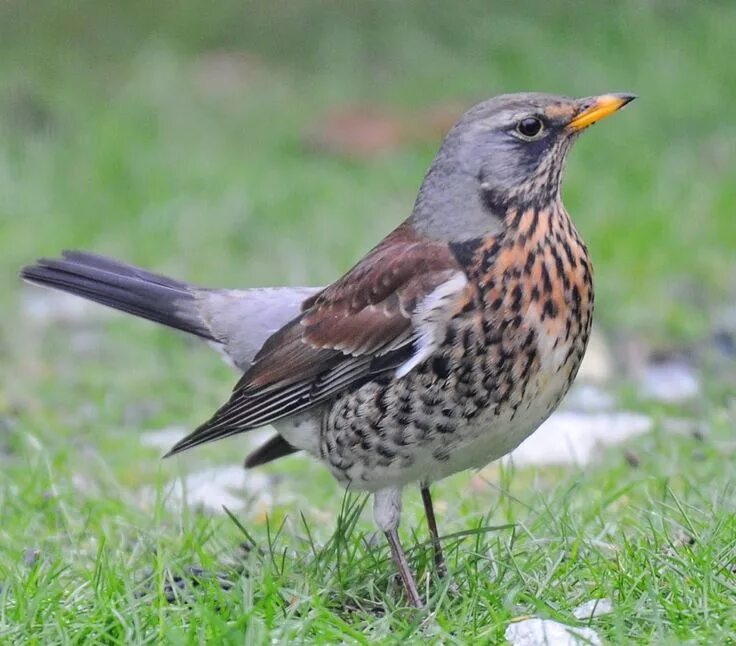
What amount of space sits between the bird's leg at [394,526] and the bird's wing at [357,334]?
1.19 ft

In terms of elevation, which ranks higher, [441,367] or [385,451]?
[441,367]

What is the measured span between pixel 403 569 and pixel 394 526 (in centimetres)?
19

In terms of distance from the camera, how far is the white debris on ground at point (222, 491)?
5.55 meters

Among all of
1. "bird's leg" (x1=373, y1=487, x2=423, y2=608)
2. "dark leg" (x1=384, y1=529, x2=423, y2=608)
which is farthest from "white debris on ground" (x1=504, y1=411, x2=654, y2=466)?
"dark leg" (x1=384, y1=529, x2=423, y2=608)

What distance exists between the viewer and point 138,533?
505 cm

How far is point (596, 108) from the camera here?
456 cm

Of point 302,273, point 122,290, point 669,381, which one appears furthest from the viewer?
point 302,273

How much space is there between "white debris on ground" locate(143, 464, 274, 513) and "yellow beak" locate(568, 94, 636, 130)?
1890mm

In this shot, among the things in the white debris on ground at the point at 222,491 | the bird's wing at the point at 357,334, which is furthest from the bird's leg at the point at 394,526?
Result: the white debris on ground at the point at 222,491

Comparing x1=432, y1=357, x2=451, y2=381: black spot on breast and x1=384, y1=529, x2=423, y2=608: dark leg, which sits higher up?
x1=432, y1=357, x2=451, y2=381: black spot on breast

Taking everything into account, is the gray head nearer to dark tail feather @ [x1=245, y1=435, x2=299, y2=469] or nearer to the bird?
the bird

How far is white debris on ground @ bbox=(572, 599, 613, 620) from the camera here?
4000mm

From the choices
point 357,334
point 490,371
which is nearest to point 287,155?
point 357,334

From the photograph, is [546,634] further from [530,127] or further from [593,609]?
[530,127]
